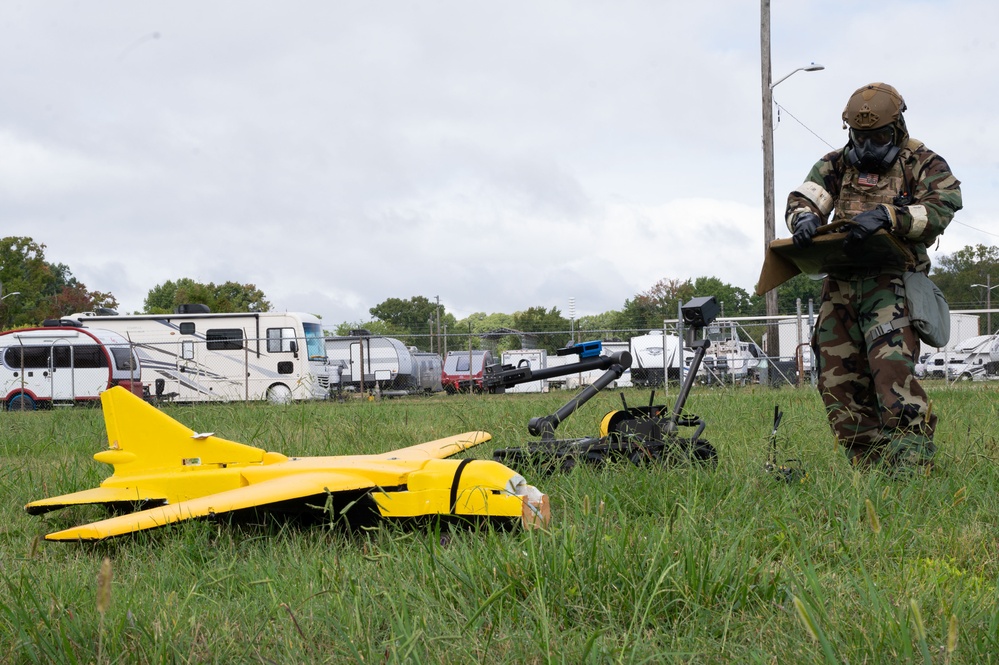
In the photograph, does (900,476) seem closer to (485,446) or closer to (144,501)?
(485,446)

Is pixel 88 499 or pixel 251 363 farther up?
pixel 251 363

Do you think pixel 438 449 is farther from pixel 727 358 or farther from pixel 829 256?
pixel 727 358

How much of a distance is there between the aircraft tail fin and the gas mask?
3.57 meters

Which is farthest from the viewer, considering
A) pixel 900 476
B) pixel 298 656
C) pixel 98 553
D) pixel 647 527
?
pixel 900 476

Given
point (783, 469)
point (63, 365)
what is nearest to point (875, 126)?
point (783, 469)

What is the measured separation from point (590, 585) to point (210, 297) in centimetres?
6951

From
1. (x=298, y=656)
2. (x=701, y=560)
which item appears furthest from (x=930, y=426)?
(x=298, y=656)

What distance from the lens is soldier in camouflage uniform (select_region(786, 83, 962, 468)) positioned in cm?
429

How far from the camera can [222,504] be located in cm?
340

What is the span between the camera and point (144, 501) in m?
4.29

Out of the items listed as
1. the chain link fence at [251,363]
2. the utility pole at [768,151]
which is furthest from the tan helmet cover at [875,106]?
the utility pole at [768,151]

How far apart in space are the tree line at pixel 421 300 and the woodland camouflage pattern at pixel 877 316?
2396 centimetres

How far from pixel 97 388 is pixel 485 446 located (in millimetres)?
20551

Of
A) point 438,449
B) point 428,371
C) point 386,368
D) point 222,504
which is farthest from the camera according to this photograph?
point 428,371
